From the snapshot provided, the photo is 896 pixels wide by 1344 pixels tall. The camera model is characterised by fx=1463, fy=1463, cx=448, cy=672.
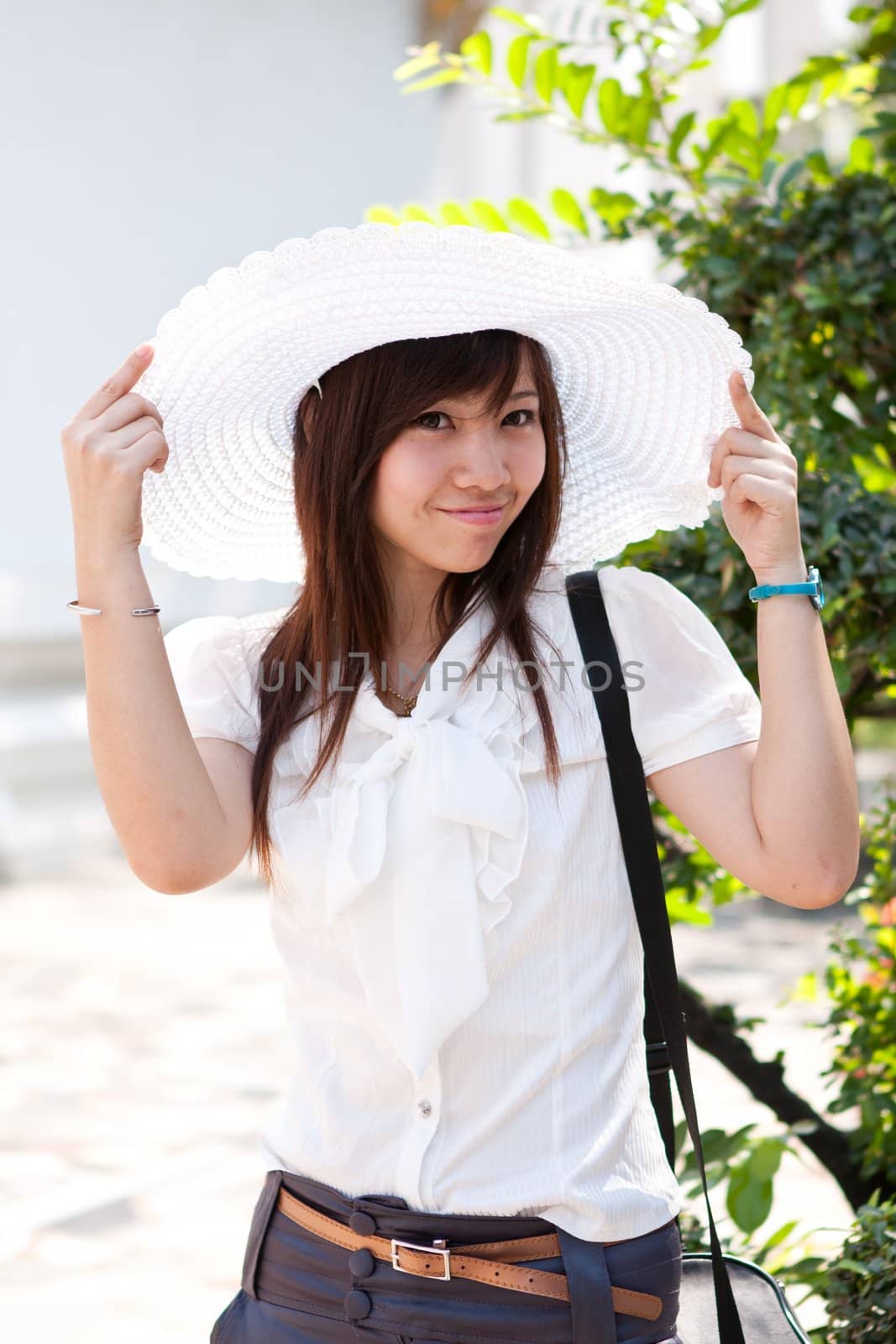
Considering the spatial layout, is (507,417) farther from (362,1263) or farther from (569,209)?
(569,209)

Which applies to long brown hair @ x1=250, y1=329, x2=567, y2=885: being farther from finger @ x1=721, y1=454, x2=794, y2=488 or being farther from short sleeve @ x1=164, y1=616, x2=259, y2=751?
finger @ x1=721, y1=454, x2=794, y2=488

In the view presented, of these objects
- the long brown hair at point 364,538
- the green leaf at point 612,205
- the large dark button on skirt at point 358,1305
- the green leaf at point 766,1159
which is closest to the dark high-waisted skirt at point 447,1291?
the large dark button on skirt at point 358,1305

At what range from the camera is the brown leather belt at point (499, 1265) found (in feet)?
4.07

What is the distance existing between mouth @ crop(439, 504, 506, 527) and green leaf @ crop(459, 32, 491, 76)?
1060 millimetres

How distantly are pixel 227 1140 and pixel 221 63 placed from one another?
16.0ft

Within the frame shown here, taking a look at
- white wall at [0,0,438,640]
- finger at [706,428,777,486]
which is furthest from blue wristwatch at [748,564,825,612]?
white wall at [0,0,438,640]

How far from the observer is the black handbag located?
1.34m

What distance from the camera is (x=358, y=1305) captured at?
126 centimetres

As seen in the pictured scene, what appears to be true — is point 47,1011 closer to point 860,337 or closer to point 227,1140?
point 227,1140

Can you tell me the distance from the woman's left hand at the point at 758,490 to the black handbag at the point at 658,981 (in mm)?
155

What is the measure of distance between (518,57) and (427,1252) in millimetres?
1704

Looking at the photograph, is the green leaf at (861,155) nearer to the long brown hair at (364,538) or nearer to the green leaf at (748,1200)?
the long brown hair at (364,538)

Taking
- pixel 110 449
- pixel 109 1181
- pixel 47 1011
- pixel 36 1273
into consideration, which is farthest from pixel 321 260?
pixel 47 1011

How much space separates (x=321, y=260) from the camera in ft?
4.50
